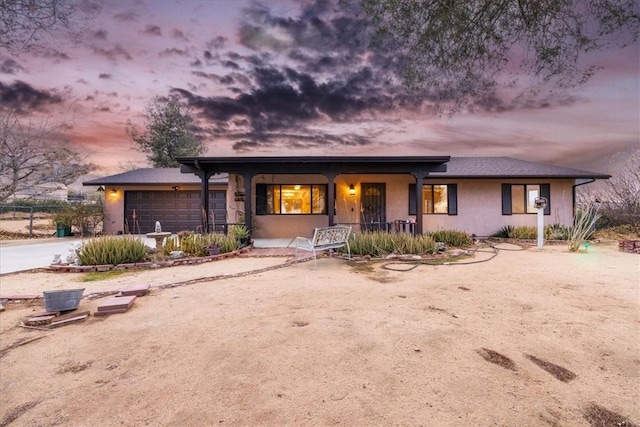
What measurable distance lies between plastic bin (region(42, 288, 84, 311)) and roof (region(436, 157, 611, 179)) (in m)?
11.0

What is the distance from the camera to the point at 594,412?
1.89 m

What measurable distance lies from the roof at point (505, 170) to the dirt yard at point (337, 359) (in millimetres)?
7465

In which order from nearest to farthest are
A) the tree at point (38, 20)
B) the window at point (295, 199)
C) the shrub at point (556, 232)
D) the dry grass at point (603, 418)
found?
the dry grass at point (603, 418), the tree at point (38, 20), the shrub at point (556, 232), the window at point (295, 199)

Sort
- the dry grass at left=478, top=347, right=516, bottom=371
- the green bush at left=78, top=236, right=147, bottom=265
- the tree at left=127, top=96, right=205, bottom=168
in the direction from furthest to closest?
1. the tree at left=127, top=96, right=205, bottom=168
2. the green bush at left=78, top=236, right=147, bottom=265
3. the dry grass at left=478, top=347, right=516, bottom=371

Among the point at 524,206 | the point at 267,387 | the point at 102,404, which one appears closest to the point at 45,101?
Answer: the point at 102,404

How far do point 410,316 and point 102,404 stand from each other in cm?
299

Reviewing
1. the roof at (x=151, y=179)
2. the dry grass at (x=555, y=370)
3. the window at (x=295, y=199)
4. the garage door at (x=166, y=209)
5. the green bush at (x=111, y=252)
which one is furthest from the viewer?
the garage door at (x=166, y=209)

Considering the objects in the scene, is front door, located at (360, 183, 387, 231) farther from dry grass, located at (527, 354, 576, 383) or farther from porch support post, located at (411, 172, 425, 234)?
dry grass, located at (527, 354, 576, 383)

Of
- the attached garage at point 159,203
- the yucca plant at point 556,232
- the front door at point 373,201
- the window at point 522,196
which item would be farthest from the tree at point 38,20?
the yucca plant at point 556,232

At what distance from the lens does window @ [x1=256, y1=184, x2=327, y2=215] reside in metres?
12.2

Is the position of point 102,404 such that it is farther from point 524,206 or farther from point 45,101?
point 524,206

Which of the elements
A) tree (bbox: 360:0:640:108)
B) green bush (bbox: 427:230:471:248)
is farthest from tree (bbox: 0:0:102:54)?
green bush (bbox: 427:230:471:248)

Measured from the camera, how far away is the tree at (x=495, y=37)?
2896 millimetres

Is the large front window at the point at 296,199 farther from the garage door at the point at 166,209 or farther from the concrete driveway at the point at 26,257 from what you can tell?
the concrete driveway at the point at 26,257
